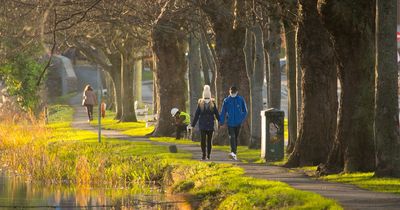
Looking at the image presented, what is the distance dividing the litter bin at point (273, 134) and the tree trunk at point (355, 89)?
4.93 meters

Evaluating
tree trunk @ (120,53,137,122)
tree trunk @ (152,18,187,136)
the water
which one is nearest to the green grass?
the water

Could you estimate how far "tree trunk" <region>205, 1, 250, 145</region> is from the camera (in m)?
36.9

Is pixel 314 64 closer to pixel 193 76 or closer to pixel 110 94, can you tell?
pixel 193 76

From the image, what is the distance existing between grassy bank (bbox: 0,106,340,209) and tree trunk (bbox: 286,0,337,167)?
178 cm

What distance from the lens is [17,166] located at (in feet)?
115

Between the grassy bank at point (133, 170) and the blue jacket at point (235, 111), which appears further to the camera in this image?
the blue jacket at point (235, 111)

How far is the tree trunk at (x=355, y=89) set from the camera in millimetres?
23859

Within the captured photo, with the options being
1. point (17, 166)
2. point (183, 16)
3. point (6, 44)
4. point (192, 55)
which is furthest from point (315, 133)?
point (6, 44)

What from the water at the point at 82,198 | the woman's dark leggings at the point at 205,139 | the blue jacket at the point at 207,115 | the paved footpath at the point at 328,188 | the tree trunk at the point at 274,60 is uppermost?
the tree trunk at the point at 274,60

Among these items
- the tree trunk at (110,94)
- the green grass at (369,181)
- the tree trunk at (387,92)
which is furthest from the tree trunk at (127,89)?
the tree trunk at (387,92)

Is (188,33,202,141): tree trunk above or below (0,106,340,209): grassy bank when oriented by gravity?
above

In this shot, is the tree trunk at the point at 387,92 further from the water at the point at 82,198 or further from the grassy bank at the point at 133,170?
the water at the point at 82,198

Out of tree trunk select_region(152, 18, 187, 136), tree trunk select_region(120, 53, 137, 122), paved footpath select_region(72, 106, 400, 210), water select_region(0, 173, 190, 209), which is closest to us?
paved footpath select_region(72, 106, 400, 210)

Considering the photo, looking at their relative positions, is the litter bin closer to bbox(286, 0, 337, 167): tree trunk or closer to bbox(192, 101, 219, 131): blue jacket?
bbox(192, 101, 219, 131): blue jacket
